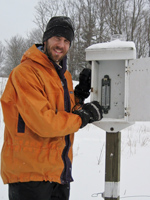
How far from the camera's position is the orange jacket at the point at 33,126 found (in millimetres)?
1552

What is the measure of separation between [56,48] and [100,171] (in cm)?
236

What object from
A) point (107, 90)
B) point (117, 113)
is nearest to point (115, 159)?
point (117, 113)

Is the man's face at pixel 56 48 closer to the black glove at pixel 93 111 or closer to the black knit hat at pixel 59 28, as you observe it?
the black knit hat at pixel 59 28

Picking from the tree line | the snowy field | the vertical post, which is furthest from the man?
the tree line

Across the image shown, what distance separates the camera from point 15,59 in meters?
26.8

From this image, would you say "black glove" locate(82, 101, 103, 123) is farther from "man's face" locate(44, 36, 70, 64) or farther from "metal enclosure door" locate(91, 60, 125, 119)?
"man's face" locate(44, 36, 70, 64)

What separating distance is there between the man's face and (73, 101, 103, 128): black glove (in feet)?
1.53

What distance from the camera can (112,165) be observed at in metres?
2.04

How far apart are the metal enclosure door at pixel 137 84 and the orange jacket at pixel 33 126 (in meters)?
0.52

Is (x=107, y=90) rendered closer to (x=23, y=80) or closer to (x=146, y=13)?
(x=23, y=80)

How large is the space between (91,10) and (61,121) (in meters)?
20.7

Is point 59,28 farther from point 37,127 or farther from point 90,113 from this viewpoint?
point 37,127

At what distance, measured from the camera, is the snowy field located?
9.96 ft

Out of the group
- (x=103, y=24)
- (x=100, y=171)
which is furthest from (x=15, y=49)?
(x=100, y=171)
